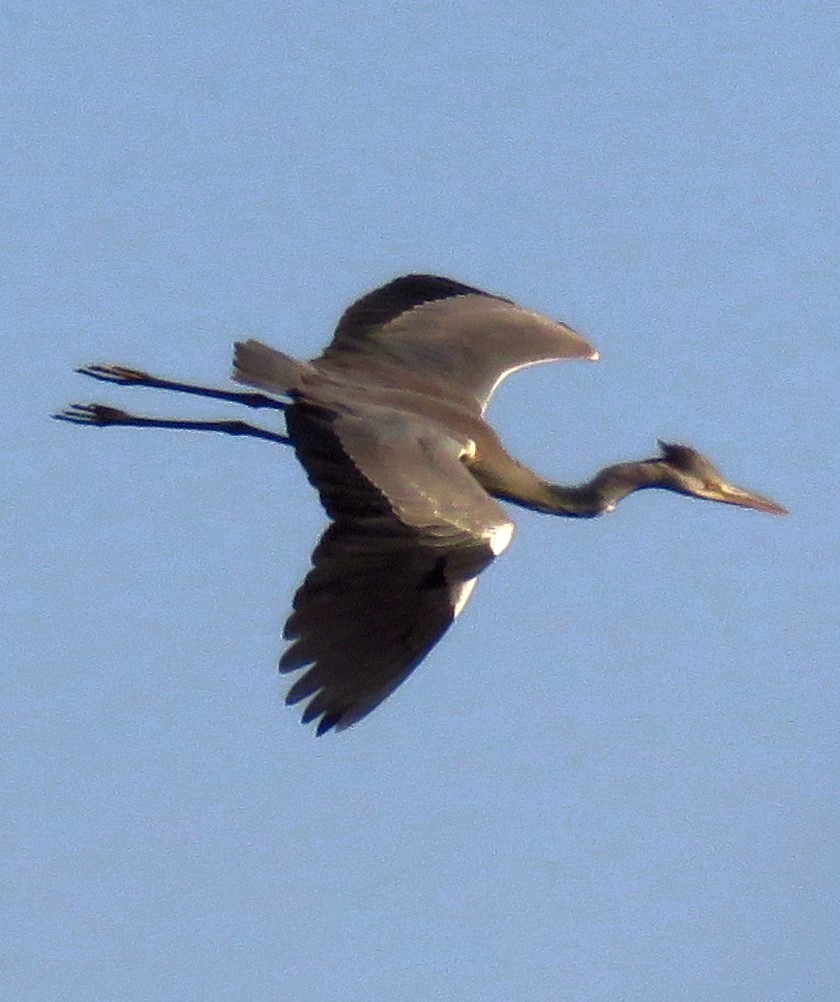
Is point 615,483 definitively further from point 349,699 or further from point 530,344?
point 349,699

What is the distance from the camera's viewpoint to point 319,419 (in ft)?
34.2

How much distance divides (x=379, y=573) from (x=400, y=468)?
21.0 inches

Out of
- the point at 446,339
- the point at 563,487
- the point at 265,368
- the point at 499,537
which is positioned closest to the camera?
the point at 499,537

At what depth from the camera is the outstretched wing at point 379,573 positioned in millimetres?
9281

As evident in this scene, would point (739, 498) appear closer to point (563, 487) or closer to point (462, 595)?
point (563, 487)

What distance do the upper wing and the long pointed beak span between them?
3.26ft

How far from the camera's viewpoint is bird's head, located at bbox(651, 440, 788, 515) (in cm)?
1217

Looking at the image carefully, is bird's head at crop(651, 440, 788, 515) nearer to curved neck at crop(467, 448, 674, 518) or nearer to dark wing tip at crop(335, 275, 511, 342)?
curved neck at crop(467, 448, 674, 518)

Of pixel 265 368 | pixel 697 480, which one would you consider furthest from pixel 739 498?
pixel 265 368

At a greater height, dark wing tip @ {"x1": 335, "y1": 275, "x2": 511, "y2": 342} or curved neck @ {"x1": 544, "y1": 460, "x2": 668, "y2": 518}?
dark wing tip @ {"x1": 335, "y1": 275, "x2": 511, "y2": 342}

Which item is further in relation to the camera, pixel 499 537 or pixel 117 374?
pixel 117 374

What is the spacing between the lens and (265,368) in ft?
35.1

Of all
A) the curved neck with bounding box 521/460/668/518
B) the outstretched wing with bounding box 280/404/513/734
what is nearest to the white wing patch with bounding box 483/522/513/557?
the outstretched wing with bounding box 280/404/513/734

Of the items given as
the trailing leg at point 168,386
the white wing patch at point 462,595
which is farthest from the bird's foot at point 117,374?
the white wing patch at point 462,595
